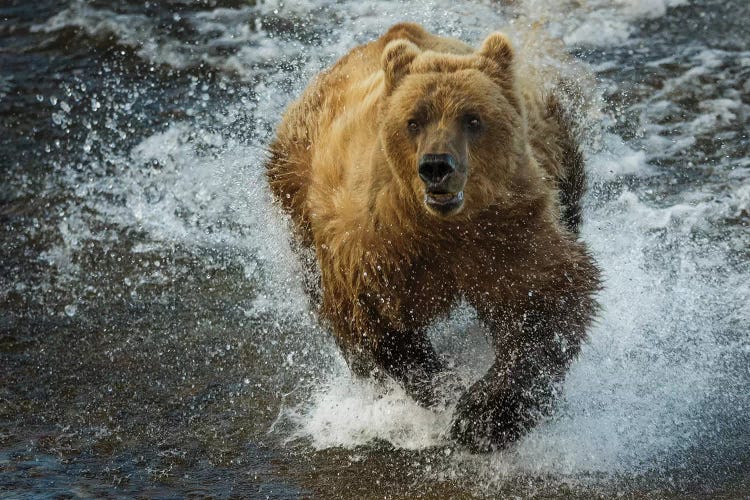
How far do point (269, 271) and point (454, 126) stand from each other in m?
2.87

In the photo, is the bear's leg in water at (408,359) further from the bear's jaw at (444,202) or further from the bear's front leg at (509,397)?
the bear's jaw at (444,202)

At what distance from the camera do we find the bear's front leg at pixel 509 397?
15.8ft

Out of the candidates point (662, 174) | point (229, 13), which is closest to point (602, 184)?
point (662, 174)

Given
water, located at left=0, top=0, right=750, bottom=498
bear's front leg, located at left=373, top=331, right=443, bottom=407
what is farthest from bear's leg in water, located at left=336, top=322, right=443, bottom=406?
water, located at left=0, top=0, right=750, bottom=498

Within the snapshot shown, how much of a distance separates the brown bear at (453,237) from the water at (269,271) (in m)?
0.35

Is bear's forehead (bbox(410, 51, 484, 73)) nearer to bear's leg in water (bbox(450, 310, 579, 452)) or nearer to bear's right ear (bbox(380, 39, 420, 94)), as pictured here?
bear's right ear (bbox(380, 39, 420, 94))

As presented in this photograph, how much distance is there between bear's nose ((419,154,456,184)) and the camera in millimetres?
4098

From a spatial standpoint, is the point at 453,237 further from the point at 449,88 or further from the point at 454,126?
the point at 449,88

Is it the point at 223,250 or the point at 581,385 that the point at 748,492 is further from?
the point at 223,250

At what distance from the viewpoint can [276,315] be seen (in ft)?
21.1

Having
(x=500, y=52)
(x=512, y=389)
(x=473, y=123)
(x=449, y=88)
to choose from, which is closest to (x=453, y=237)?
(x=473, y=123)

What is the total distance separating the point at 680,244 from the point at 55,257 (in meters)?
4.51

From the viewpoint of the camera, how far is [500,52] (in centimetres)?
476

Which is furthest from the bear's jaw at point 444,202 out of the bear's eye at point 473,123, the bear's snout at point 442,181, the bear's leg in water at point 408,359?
the bear's leg in water at point 408,359
